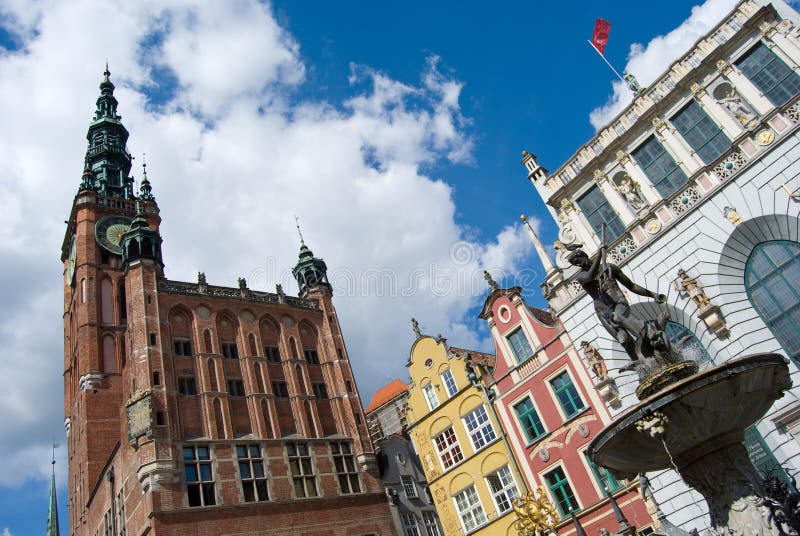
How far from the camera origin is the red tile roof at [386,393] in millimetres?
55953

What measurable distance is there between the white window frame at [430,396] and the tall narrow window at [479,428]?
234 centimetres

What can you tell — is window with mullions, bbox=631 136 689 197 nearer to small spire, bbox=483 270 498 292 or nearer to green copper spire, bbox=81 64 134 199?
small spire, bbox=483 270 498 292

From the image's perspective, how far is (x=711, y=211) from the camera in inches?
720

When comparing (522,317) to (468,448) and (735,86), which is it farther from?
(735,86)

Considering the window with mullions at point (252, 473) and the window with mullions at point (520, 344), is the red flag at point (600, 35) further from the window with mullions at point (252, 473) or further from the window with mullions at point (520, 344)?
the window with mullions at point (252, 473)

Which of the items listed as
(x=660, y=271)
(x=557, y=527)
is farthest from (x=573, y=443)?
(x=660, y=271)

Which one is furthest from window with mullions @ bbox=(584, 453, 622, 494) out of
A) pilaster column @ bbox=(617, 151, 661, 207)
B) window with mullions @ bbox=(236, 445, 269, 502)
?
window with mullions @ bbox=(236, 445, 269, 502)

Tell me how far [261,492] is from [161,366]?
831 centimetres

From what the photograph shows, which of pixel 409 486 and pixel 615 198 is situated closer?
pixel 615 198

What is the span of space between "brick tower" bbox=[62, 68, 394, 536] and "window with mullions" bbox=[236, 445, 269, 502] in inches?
2.4

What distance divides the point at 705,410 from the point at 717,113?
1463cm

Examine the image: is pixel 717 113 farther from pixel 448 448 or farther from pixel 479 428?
pixel 448 448

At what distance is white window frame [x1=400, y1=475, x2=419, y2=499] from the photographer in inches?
1346

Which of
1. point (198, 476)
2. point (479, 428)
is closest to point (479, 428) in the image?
point (479, 428)
